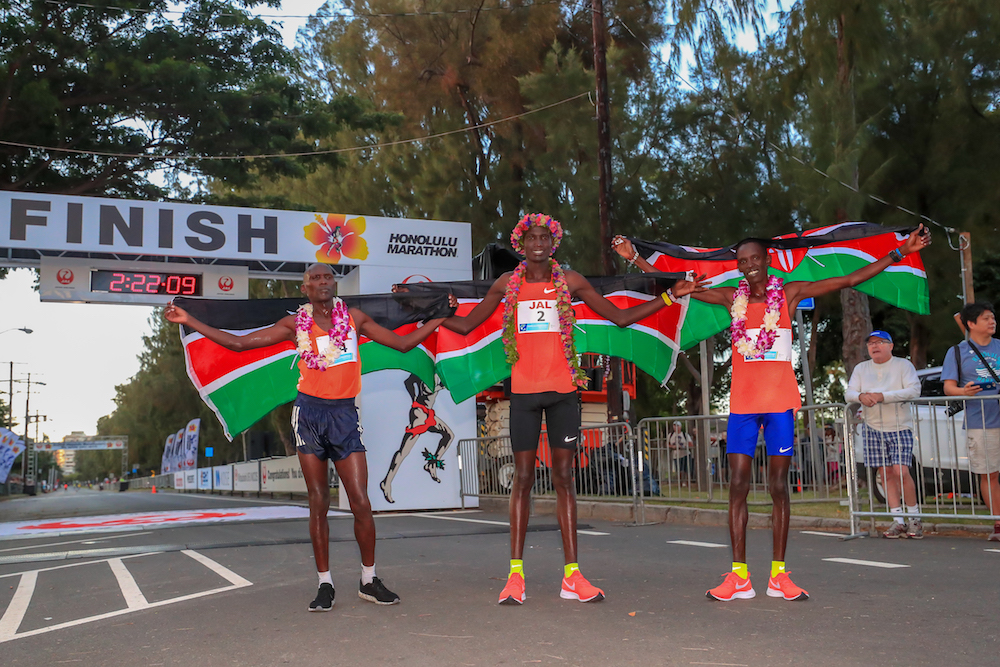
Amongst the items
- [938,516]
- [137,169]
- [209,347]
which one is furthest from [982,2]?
[137,169]

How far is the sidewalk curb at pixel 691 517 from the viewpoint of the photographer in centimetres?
941

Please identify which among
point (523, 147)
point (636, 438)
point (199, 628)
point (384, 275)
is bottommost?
point (199, 628)

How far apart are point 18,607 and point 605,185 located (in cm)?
1533

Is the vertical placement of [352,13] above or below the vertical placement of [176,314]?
above

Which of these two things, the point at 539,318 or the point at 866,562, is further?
the point at 866,562

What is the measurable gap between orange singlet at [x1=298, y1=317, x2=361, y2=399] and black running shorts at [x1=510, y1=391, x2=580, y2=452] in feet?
3.32

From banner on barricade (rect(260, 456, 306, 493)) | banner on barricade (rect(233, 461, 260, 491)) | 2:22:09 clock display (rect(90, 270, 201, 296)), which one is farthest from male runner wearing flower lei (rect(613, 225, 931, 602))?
banner on barricade (rect(233, 461, 260, 491))

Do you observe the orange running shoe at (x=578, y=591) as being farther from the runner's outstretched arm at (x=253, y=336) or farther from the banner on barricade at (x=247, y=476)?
the banner on barricade at (x=247, y=476)

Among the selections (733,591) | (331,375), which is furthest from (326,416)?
(733,591)

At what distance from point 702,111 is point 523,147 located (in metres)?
8.15

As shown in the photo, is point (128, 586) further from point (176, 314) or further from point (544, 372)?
point (544, 372)

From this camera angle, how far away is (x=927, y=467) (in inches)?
410

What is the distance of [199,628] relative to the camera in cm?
498

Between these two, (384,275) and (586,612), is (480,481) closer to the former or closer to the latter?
(384,275)
